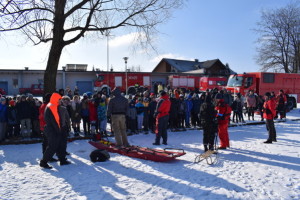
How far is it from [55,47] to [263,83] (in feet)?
49.6

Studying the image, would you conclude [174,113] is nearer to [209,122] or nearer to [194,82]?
[209,122]

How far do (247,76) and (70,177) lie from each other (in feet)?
53.3

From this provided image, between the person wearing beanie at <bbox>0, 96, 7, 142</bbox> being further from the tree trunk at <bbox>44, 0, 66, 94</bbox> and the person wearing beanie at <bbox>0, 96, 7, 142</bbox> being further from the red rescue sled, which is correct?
the red rescue sled

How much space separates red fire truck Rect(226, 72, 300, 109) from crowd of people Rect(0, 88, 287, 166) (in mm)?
6161

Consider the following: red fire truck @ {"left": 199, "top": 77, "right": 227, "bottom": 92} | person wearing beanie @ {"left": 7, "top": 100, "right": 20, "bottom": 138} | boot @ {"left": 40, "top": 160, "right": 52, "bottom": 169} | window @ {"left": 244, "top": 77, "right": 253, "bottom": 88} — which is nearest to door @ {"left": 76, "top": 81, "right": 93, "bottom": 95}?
red fire truck @ {"left": 199, "top": 77, "right": 227, "bottom": 92}

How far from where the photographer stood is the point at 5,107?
326 inches

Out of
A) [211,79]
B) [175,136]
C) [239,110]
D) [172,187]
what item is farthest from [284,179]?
[211,79]

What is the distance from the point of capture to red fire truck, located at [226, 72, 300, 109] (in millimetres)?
18328

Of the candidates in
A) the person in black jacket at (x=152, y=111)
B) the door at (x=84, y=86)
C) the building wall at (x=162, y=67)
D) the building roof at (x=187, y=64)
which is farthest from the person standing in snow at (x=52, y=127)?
the building wall at (x=162, y=67)

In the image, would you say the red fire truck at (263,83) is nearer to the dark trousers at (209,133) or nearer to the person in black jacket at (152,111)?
the person in black jacket at (152,111)

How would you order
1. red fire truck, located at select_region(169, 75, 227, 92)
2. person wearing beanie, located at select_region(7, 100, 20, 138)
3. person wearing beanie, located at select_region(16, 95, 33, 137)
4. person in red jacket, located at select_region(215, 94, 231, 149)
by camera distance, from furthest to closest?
red fire truck, located at select_region(169, 75, 227, 92), person wearing beanie, located at select_region(7, 100, 20, 138), person wearing beanie, located at select_region(16, 95, 33, 137), person in red jacket, located at select_region(215, 94, 231, 149)

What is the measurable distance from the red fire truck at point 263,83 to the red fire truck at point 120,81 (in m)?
10.7

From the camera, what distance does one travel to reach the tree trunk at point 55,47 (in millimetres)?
9625

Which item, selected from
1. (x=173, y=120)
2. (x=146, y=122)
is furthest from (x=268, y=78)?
(x=146, y=122)
